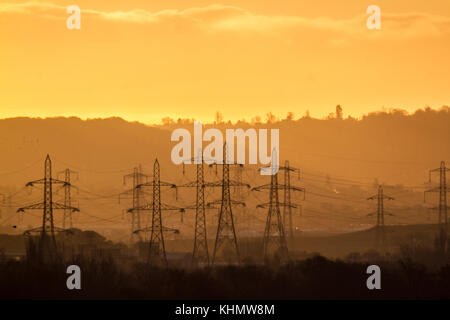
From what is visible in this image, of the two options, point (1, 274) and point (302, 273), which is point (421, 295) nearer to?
point (302, 273)

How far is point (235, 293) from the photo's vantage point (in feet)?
258

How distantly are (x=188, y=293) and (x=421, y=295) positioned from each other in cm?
2094

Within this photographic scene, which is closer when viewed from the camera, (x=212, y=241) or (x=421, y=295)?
(x=421, y=295)

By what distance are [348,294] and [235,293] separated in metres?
10.7

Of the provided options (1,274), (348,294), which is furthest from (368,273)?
(1,274)
